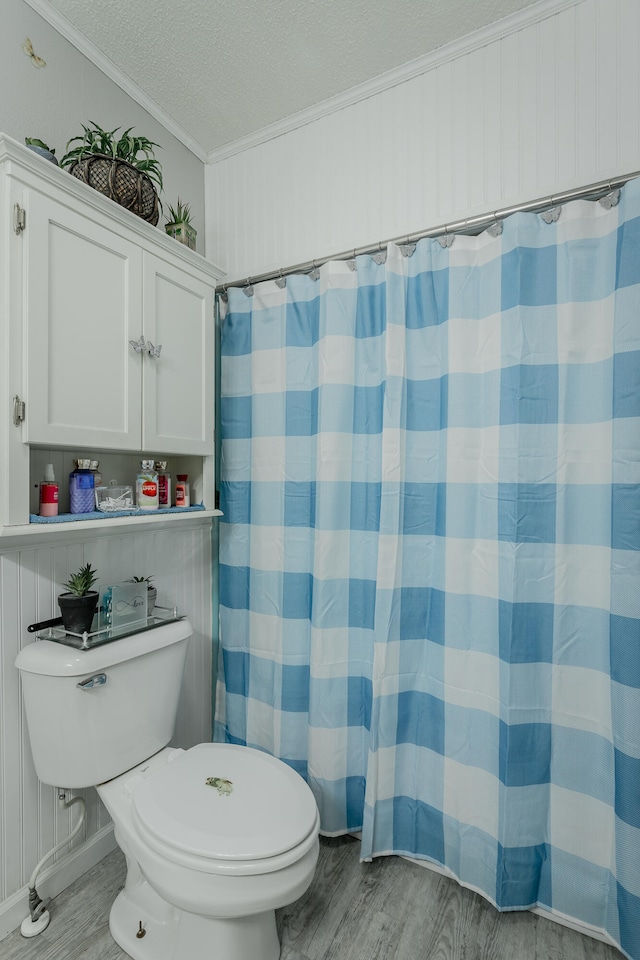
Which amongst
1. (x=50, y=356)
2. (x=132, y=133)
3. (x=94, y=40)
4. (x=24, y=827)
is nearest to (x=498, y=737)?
(x=24, y=827)

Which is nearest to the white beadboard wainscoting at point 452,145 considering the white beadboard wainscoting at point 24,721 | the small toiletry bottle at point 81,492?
the small toiletry bottle at point 81,492

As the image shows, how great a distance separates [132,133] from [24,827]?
2.08 m

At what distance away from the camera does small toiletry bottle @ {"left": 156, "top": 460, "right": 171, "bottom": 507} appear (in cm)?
156

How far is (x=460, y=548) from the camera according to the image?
1434mm

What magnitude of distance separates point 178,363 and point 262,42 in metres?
0.97

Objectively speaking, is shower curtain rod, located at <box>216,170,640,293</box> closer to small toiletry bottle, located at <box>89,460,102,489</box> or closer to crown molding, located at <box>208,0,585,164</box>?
crown molding, located at <box>208,0,585,164</box>

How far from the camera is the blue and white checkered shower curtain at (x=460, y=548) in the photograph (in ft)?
4.13

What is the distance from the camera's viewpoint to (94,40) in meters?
1.48

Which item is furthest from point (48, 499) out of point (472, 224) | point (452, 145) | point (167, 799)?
point (452, 145)

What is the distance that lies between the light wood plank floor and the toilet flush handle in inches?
25.6

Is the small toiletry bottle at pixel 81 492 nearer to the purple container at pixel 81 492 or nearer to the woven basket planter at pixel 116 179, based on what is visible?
the purple container at pixel 81 492

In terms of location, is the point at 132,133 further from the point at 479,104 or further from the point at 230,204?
the point at 479,104

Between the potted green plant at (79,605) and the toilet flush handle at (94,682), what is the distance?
0.40 feet

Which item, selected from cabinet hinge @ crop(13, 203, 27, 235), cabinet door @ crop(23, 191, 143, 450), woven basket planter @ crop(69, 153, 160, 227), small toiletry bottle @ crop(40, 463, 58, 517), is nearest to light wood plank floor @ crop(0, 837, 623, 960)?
small toiletry bottle @ crop(40, 463, 58, 517)
